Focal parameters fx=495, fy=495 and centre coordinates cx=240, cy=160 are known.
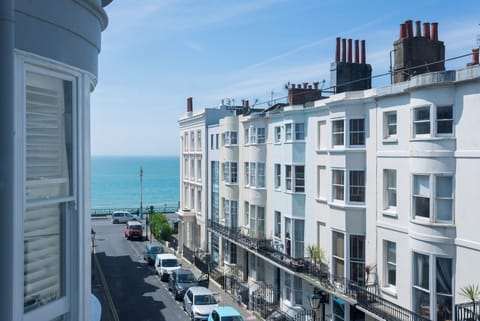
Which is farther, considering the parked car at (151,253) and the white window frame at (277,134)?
the parked car at (151,253)

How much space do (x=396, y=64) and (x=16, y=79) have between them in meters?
19.5

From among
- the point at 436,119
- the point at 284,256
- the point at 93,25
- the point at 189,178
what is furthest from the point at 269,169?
the point at 93,25

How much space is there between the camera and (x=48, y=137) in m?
3.89

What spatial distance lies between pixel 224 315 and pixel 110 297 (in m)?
11.4

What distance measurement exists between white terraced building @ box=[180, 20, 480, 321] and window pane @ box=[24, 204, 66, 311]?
14431 millimetres

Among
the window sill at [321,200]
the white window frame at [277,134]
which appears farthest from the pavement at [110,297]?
the white window frame at [277,134]

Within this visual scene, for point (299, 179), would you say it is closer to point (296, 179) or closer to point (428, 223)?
point (296, 179)

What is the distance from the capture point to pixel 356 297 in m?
20.5

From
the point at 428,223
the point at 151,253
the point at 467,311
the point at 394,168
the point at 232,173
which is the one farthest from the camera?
the point at 151,253

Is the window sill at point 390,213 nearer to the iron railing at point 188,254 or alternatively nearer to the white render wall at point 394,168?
the white render wall at point 394,168

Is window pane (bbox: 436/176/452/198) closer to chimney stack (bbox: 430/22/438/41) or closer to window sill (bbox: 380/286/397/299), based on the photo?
window sill (bbox: 380/286/397/299)

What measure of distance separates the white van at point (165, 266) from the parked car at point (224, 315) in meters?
12.6

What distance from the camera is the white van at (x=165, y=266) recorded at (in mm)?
38188

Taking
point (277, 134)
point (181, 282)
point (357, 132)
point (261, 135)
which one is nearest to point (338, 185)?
point (357, 132)
